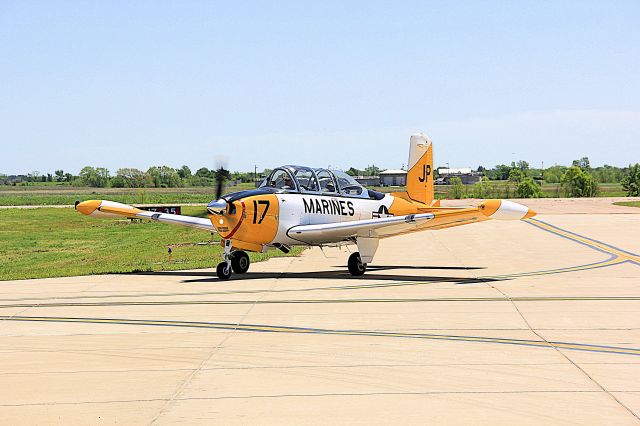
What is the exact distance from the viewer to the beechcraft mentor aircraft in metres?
21.0

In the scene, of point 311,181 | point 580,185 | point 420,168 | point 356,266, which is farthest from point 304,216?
point 580,185

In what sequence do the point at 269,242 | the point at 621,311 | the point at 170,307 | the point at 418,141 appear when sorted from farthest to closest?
the point at 418,141, the point at 269,242, the point at 170,307, the point at 621,311

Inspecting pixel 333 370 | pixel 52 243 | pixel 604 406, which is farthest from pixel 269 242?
pixel 52 243

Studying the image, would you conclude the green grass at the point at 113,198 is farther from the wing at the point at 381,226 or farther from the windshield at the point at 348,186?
the wing at the point at 381,226

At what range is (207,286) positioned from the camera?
65.6 ft

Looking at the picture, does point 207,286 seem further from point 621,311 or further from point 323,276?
point 621,311

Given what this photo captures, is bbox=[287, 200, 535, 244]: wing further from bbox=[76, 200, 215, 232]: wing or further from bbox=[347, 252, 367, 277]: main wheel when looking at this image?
bbox=[76, 200, 215, 232]: wing

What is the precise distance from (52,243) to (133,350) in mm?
33120

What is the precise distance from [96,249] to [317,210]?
18.7m

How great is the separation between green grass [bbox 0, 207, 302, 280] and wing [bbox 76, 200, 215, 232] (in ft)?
1.78

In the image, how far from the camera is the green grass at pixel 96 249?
26453 mm

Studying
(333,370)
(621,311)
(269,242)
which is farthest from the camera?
(269,242)

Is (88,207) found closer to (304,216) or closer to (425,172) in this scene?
(304,216)

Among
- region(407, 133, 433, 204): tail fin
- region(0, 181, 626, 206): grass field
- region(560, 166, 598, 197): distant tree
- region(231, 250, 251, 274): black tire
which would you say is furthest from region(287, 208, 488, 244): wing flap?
region(560, 166, 598, 197): distant tree
